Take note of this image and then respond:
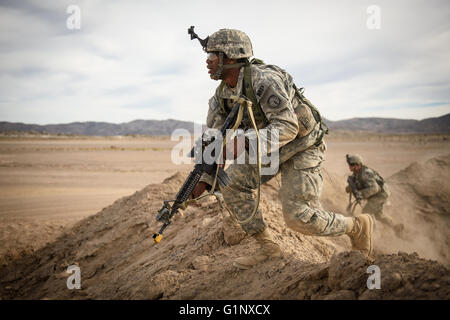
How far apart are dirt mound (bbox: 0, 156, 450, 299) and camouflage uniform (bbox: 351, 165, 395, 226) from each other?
167 centimetres

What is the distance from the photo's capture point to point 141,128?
18700 cm

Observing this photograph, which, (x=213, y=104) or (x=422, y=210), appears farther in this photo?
(x=422, y=210)

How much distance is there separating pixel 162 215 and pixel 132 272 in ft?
4.53

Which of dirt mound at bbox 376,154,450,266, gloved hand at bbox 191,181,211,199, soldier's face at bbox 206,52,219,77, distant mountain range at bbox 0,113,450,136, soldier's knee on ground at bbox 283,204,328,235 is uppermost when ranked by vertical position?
A: distant mountain range at bbox 0,113,450,136

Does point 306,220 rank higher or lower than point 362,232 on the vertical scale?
higher

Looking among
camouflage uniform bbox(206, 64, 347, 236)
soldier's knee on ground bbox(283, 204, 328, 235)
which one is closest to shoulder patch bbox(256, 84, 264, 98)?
camouflage uniform bbox(206, 64, 347, 236)

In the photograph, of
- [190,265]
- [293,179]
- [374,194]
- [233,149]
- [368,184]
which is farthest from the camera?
[374,194]

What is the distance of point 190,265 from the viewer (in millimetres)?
3225

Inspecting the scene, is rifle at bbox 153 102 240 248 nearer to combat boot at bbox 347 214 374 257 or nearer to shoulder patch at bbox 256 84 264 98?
shoulder patch at bbox 256 84 264 98

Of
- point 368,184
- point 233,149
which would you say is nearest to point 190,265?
point 233,149

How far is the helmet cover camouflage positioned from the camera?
107 inches

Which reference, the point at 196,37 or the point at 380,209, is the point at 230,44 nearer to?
the point at 196,37

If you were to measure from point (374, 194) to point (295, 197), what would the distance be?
488 cm
